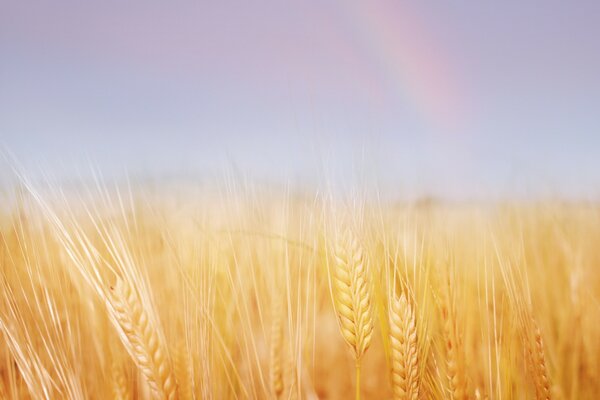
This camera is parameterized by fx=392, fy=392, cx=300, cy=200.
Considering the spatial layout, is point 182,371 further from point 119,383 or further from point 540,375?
point 540,375

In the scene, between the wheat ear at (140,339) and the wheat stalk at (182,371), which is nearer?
the wheat ear at (140,339)

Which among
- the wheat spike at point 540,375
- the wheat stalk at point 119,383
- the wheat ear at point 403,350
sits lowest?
the wheat stalk at point 119,383

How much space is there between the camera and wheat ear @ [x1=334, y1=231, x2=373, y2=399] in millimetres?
596

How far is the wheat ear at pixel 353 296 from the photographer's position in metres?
0.60

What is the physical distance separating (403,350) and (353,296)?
10cm

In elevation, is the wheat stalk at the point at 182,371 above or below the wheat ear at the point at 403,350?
below

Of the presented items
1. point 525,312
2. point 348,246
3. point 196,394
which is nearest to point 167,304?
point 196,394

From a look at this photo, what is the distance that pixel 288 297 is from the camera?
0.68 m

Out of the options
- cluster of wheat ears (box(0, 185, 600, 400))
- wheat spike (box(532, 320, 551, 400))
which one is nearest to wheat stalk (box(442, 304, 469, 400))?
cluster of wheat ears (box(0, 185, 600, 400))

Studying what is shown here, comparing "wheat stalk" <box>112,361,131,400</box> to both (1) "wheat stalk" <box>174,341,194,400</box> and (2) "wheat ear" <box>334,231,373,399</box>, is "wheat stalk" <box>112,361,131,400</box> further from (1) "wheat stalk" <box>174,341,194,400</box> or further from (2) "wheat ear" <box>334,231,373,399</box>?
(2) "wheat ear" <box>334,231,373,399</box>

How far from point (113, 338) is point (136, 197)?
0.30m

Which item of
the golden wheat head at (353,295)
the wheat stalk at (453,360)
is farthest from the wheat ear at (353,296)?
the wheat stalk at (453,360)

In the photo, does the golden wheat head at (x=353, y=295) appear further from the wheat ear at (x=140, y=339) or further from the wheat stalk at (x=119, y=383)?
the wheat stalk at (x=119, y=383)

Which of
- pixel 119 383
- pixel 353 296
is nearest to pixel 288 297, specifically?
pixel 353 296
